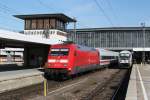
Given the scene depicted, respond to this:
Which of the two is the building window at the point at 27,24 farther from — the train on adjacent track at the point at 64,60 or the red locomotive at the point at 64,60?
the red locomotive at the point at 64,60

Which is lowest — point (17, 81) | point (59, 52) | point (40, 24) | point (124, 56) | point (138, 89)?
point (138, 89)

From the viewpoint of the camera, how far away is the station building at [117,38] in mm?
106500

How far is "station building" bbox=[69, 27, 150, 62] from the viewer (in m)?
106

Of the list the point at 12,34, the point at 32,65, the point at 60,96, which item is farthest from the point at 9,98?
the point at 32,65

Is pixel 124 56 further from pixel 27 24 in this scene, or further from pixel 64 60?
pixel 27 24

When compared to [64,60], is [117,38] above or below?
above

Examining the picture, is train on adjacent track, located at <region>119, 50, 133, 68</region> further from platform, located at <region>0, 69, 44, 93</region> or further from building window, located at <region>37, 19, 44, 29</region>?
platform, located at <region>0, 69, 44, 93</region>

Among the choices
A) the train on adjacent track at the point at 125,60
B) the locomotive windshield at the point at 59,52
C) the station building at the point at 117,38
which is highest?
the station building at the point at 117,38

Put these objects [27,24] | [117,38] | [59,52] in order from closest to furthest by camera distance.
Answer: [59,52]
[27,24]
[117,38]

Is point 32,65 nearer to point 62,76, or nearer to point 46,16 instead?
point 62,76

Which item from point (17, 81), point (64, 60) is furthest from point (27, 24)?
point (17, 81)

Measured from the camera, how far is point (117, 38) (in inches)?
4294

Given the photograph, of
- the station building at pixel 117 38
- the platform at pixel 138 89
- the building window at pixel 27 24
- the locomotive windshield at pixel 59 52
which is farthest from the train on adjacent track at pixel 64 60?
the station building at pixel 117 38

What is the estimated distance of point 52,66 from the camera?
26672mm
